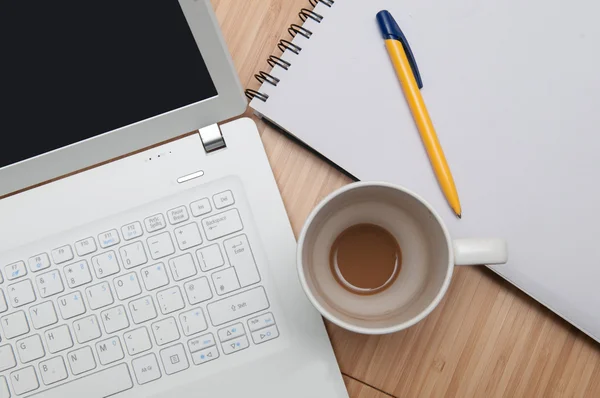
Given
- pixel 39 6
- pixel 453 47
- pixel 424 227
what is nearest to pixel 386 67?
pixel 453 47

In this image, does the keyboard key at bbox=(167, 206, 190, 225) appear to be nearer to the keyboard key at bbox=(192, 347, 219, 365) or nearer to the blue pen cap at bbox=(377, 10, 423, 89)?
the keyboard key at bbox=(192, 347, 219, 365)

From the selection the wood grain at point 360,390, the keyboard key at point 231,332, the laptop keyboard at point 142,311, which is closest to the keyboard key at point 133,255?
the laptop keyboard at point 142,311

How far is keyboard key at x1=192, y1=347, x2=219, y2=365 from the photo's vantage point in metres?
0.49

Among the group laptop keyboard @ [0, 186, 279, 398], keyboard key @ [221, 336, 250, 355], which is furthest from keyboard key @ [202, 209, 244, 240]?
keyboard key @ [221, 336, 250, 355]

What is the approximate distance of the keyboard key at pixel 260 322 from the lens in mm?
490

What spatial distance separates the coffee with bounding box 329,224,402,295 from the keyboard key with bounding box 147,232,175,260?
0.16 m

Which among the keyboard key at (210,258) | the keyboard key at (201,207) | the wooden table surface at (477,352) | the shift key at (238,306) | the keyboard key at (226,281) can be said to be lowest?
the wooden table surface at (477,352)

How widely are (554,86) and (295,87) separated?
0.85 ft

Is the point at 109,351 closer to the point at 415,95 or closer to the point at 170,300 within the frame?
the point at 170,300

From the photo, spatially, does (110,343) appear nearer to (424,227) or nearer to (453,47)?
(424,227)

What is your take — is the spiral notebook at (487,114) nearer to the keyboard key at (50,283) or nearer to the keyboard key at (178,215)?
the keyboard key at (178,215)

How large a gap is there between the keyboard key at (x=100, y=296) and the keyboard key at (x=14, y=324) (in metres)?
0.07

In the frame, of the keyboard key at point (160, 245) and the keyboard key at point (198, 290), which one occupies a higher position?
the keyboard key at point (160, 245)

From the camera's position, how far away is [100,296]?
19.5 inches
